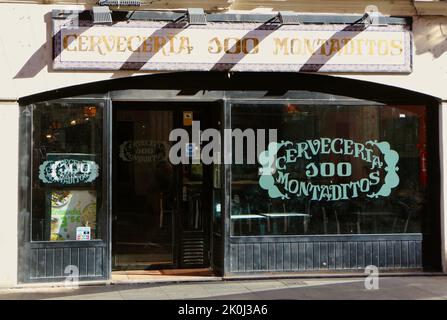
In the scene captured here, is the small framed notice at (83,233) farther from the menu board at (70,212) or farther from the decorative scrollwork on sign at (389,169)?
the decorative scrollwork on sign at (389,169)

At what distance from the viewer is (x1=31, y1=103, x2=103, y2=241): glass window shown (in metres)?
9.55

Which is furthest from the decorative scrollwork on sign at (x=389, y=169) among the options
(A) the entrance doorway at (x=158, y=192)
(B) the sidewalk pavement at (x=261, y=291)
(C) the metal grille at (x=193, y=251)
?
(C) the metal grille at (x=193, y=251)

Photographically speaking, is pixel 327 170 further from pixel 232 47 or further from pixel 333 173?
pixel 232 47

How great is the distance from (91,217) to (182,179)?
5.60ft

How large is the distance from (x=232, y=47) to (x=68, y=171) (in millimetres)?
2942

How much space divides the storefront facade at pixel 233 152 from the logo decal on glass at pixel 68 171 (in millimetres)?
14

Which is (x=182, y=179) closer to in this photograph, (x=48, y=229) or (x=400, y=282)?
(x=48, y=229)

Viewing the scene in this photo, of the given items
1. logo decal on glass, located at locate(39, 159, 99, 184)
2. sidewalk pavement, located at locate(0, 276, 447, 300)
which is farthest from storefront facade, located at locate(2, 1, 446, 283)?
sidewalk pavement, located at locate(0, 276, 447, 300)

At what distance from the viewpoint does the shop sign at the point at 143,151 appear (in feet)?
35.1

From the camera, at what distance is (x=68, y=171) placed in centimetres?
964

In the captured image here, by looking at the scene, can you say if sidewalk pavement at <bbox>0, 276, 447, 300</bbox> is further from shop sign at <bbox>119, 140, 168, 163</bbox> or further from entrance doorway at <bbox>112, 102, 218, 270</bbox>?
shop sign at <bbox>119, 140, 168, 163</bbox>

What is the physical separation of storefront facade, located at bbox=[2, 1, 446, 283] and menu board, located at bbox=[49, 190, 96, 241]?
0.8 inches
